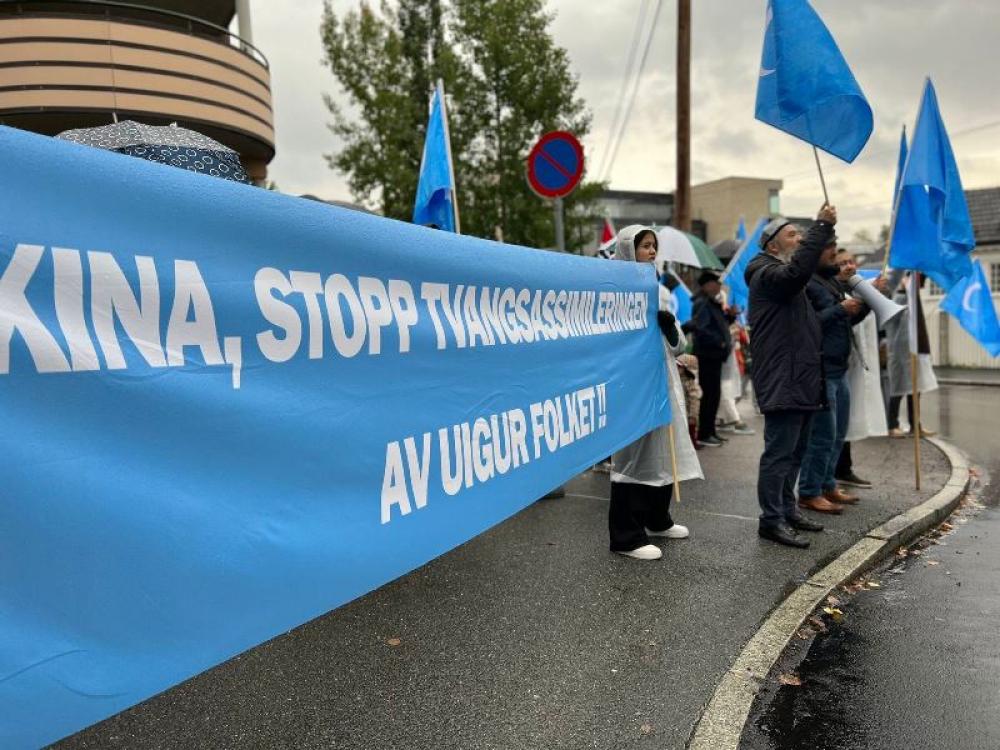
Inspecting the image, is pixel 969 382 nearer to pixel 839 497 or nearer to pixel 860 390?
pixel 860 390

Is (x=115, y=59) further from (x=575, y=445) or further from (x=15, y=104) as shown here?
(x=575, y=445)

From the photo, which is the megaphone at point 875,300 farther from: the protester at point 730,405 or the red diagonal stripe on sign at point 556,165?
the protester at point 730,405

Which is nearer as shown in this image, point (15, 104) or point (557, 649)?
point (557, 649)

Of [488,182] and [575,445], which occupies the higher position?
[488,182]

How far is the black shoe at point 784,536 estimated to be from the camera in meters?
4.87

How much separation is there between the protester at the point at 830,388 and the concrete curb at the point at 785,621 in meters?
0.55

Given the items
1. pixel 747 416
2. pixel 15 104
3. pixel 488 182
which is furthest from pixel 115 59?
pixel 747 416

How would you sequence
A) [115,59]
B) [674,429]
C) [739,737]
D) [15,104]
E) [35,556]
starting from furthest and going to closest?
[115,59]
[15,104]
[674,429]
[739,737]
[35,556]

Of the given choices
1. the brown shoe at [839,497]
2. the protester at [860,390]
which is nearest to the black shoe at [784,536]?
the brown shoe at [839,497]

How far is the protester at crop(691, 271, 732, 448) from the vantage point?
28.2ft

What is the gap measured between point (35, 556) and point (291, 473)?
67cm

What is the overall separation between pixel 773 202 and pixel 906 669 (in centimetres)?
6604

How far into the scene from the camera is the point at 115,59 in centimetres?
1180

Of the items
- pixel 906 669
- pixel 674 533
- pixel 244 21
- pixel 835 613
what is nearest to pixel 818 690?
pixel 906 669
